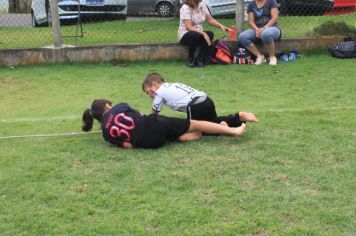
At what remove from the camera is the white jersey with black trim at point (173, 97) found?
5.42m

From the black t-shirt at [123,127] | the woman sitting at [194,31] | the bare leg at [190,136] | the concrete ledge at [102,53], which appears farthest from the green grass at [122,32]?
the black t-shirt at [123,127]

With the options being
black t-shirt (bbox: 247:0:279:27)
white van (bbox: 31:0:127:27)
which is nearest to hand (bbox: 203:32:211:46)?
black t-shirt (bbox: 247:0:279:27)

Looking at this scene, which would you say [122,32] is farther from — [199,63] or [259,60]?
[259,60]

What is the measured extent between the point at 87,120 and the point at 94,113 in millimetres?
145

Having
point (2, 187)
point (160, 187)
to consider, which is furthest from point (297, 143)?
point (2, 187)

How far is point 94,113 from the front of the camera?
18.1 feet

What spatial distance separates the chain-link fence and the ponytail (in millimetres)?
4803

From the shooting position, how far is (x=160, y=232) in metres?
3.59

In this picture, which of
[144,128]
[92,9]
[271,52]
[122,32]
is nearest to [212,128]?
[144,128]

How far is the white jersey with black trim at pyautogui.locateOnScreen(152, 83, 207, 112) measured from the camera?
5.42m

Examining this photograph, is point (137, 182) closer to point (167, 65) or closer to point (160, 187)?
point (160, 187)

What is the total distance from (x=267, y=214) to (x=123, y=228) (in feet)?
3.02

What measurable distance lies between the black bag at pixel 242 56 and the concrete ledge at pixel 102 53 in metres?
0.67

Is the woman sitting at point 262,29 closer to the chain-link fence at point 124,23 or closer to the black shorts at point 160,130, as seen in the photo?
the chain-link fence at point 124,23
